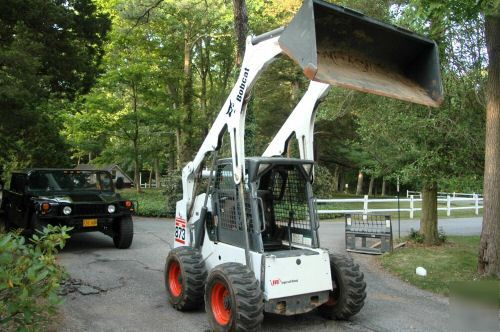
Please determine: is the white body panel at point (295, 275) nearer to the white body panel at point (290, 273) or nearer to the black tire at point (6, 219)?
the white body panel at point (290, 273)

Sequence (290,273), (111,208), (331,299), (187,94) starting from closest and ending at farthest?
(290,273)
(331,299)
(111,208)
(187,94)

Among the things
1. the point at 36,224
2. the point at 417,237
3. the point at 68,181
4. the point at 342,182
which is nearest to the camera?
the point at 36,224

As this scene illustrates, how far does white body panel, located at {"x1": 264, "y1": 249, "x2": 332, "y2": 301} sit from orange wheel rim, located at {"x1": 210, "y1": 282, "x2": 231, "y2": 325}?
567 millimetres

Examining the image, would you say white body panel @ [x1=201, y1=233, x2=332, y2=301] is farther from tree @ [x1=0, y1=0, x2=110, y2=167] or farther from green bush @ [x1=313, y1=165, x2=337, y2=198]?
green bush @ [x1=313, y1=165, x2=337, y2=198]

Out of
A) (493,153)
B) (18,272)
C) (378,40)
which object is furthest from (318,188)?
(18,272)

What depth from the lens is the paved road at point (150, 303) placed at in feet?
20.0

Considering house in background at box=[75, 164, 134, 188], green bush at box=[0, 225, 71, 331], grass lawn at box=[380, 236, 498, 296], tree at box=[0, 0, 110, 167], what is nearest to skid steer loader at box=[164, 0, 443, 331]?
green bush at box=[0, 225, 71, 331]

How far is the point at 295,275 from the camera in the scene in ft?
18.5

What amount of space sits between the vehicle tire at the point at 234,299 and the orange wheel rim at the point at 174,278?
120cm

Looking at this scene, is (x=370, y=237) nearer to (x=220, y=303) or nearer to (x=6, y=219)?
(x=220, y=303)

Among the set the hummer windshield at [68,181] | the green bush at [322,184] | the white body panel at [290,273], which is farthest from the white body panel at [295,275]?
the green bush at [322,184]

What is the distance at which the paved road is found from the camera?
20.0ft

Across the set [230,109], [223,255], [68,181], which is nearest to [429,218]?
[223,255]

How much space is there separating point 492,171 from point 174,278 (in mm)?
5847
